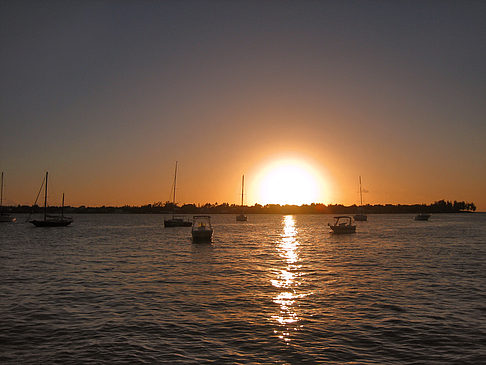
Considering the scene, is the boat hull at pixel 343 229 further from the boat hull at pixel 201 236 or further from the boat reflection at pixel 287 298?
the boat reflection at pixel 287 298

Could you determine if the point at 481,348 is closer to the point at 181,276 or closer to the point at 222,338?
the point at 222,338

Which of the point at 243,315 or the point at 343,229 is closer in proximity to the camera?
the point at 243,315

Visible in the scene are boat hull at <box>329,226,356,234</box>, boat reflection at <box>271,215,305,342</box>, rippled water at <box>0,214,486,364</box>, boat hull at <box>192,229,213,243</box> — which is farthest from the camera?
boat hull at <box>329,226,356,234</box>

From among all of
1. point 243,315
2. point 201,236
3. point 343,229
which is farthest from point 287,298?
point 343,229

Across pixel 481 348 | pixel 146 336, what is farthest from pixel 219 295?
pixel 481 348

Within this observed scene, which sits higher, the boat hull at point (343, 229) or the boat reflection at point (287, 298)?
the boat hull at point (343, 229)

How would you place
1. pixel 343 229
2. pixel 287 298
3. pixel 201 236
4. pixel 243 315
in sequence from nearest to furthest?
pixel 243 315 < pixel 287 298 < pixel 201 236 < pixel 343 229

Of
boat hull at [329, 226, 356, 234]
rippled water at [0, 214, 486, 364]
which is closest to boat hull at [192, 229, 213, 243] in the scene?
rippled water at [0, 214, 486, 364]

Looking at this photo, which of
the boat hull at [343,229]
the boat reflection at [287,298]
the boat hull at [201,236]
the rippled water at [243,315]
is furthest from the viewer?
the boat hull at [343,229]

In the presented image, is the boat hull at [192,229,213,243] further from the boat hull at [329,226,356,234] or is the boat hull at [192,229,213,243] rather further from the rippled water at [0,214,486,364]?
the boat hull at [329,226,356,234]

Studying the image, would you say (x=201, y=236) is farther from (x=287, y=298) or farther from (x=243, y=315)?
(x=243, y=315)

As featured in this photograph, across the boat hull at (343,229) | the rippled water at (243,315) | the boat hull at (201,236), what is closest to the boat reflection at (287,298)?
the rippled water at (243,315)

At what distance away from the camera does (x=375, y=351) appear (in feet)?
48.7

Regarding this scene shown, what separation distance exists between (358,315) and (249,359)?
323 inches
